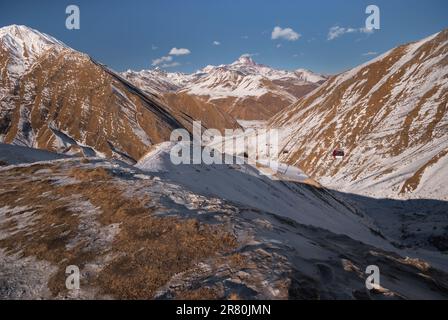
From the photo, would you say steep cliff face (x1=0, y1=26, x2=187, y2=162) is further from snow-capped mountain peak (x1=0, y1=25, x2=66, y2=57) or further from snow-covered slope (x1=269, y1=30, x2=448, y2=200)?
snow-covered slope (x1=269, y1=30, x2=448, y2=200)

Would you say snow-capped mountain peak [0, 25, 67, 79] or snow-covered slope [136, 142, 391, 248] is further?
snow-capped mountain peak [0, 25, 67, 79]

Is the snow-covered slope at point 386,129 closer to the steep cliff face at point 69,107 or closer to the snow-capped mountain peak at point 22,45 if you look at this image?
the steep cliff face at point 69,107

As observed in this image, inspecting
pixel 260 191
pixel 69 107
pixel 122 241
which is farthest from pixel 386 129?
pixel 69 107

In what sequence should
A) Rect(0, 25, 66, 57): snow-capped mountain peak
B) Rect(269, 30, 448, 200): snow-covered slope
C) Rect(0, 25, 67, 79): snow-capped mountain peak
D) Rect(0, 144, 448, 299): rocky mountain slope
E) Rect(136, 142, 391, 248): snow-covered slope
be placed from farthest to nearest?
1. Rect(0, 25, 66, 57): snow-capped mountain peak
2. Rect(0, 25, 67, 79): snow-capped mountain peak
3. Rect(269, 30, 448, 200): snow-covered slope
4. Rect(136, 142, 391, 248): snow-covered slope
5. Rect(0, 144, 448, 299): rocky mountain slope

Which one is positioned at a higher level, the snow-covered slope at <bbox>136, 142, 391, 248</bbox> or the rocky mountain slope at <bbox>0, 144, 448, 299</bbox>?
the snow-covered slope at <bbox>136, 142, 391, 248</bbox>

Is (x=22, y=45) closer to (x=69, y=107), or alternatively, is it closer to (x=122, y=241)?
(x=69, y=107)

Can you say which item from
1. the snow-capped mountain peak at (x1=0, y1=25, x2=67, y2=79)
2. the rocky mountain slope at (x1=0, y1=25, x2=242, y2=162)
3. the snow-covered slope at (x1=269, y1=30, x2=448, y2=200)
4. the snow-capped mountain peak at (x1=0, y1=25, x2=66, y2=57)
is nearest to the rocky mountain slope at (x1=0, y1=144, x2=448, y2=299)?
the snow-covered slope at (x1=269, y1=30, x2=448, y2=200)

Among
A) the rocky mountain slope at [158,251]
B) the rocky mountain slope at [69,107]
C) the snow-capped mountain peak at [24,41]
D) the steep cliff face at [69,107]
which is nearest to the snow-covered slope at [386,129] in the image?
the rocky mountain slope at [158,251]

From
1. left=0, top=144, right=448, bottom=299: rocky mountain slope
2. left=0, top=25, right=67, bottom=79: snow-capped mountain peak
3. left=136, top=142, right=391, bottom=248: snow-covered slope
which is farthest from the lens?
left=0, top=25, right=67, bottom=79: snow-capped mountain peak
